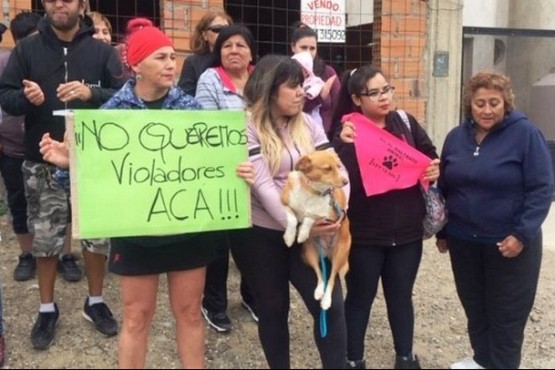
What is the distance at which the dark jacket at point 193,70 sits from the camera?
452cm

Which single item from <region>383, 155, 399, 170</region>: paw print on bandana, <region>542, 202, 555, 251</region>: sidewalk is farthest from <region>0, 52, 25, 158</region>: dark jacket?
<region>542, 202, 555, 251</region>: sidewalk

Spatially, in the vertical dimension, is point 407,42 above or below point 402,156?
above

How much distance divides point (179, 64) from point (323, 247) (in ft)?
11.7

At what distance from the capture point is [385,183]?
3631 mm

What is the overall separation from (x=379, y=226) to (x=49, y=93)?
2.04 metres

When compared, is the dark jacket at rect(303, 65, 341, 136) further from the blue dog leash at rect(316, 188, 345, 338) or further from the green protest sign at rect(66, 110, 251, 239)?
the green protest sign at rect(66, 110, 251, 239)

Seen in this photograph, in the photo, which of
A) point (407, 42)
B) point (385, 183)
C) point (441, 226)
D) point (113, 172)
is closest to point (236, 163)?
point (113, 172)

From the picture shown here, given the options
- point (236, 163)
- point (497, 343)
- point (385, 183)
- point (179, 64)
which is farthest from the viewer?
point (179, 64)

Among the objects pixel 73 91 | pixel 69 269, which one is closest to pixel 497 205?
pixel 73 91

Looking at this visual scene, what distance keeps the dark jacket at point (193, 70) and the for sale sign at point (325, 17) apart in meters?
2.57

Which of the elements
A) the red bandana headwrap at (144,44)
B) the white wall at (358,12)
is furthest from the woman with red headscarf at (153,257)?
the white wall at (358,12)

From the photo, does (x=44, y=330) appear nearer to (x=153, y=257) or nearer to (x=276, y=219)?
→ (x=153, y=257)

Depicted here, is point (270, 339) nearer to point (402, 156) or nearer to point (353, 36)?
point (402, 156)

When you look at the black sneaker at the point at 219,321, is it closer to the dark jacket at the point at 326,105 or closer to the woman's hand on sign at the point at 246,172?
the dark jacket at the point at 326,105
